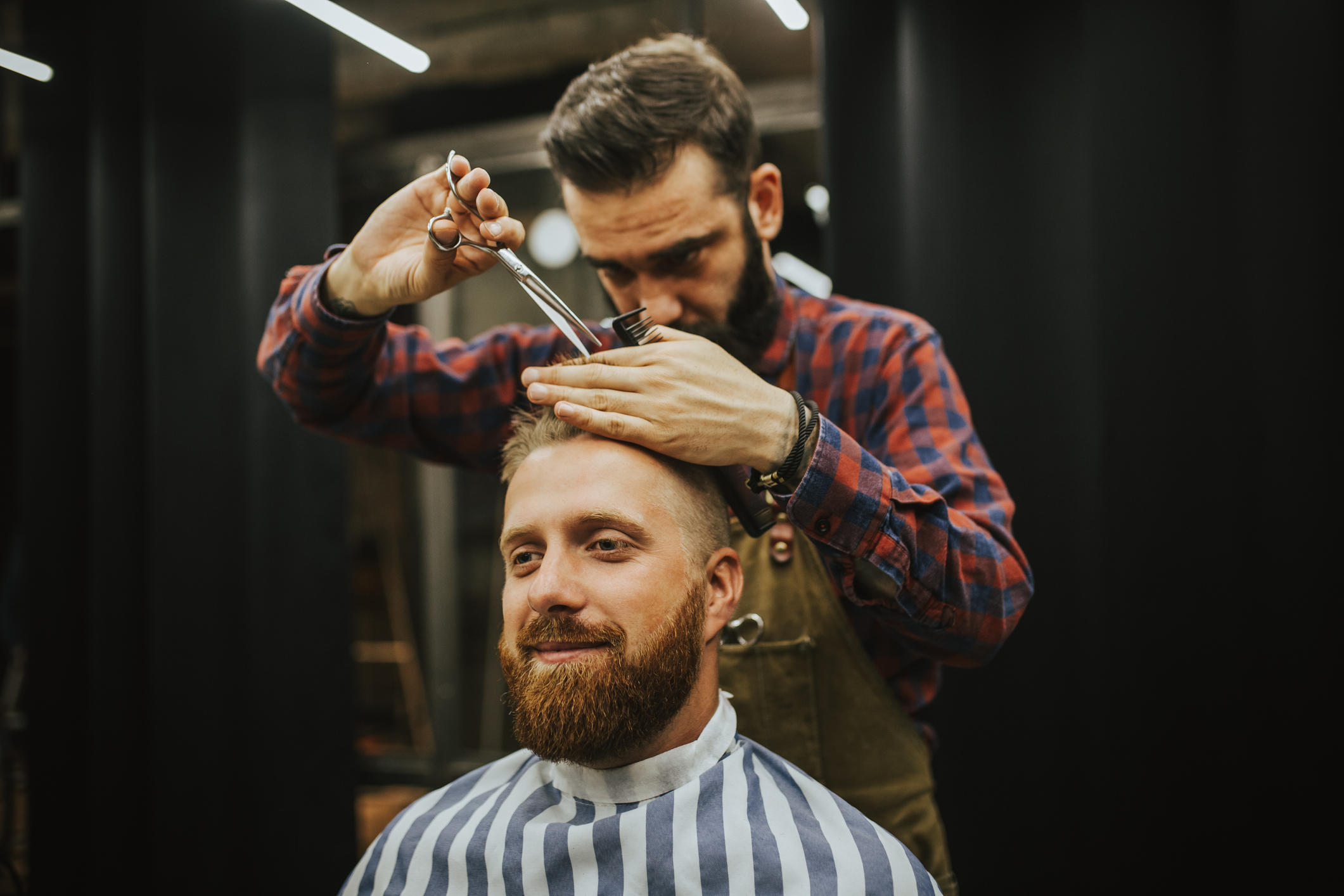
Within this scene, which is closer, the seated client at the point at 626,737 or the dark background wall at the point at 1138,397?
the seated client at the point at 626,737

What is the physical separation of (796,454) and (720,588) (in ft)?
0.99

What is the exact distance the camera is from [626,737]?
1.22m

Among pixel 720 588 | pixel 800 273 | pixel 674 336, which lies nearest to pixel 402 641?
pixel 800 273

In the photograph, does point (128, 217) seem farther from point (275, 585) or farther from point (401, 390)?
point (401, 390)

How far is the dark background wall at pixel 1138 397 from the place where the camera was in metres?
2.25

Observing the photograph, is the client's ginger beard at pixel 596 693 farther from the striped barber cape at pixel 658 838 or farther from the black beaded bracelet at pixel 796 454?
the black beaded bracelet at pixel 796 454

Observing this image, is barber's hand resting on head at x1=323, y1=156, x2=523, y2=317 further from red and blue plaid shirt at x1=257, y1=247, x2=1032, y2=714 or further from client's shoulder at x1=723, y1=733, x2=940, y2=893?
client's shoulder at x1=723, y1=733, x2=940, y2=893

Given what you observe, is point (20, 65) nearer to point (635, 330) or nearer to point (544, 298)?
point (544, 298)

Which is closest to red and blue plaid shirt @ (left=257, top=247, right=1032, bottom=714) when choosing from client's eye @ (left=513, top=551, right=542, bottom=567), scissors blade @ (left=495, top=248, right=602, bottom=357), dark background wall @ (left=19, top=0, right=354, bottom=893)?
scissors blade @ (left=495, top=248, right=602, bottom=357)

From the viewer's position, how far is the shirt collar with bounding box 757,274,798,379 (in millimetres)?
1635

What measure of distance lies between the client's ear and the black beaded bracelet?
0.20 meters

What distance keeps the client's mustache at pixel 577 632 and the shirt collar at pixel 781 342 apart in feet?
1.98

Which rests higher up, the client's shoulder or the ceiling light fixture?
the ceiling light fixture

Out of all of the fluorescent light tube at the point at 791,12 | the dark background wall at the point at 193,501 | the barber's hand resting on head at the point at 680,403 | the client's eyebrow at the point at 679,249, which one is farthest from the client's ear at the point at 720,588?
the dark background wall at the point at 193,501
